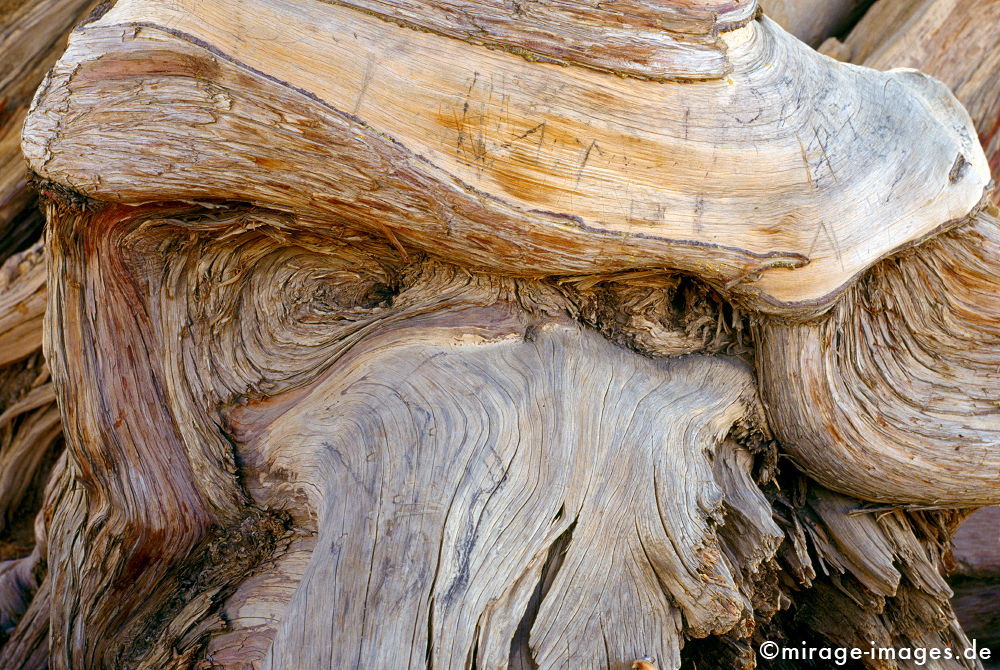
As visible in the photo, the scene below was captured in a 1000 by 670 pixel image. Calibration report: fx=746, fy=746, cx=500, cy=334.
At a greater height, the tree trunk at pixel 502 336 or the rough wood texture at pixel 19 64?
the rough wood texture at pixel 19 64

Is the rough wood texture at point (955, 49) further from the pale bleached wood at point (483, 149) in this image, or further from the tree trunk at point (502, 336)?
the pale bleached wood at point (483, 149)

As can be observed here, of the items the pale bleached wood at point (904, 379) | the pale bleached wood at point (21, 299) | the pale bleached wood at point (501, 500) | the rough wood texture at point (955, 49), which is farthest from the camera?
the rough wood texture at point (955, 49)

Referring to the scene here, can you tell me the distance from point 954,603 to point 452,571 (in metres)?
2.37

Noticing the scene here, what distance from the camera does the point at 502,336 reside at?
2.04 meters

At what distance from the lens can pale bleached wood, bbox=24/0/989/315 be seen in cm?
177

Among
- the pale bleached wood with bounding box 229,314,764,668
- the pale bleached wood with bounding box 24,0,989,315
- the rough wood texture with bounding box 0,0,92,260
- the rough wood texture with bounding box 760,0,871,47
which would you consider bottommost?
the pale bleached wood with bounding box 229,314,764,668

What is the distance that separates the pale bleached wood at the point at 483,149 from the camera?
1774 mm

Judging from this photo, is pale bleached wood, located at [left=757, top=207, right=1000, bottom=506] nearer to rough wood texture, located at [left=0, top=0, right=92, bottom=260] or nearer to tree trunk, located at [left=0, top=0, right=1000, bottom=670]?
tree trunk, located at [left=0, top=0, right=1000, bottom=670]

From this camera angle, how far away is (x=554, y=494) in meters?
1.84

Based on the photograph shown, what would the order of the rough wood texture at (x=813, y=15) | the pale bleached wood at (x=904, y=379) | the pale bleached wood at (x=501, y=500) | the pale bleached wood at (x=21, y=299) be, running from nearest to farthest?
the pale bleached wood at (x=501, y=500) < the pale bleached wood at (x=904, y=379) < the pale bleached wood at (x=21, y=299) < the rough wood texture at (x=813, y=15)

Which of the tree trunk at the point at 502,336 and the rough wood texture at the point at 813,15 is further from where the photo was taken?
the rough wood texture at the point at 813,15

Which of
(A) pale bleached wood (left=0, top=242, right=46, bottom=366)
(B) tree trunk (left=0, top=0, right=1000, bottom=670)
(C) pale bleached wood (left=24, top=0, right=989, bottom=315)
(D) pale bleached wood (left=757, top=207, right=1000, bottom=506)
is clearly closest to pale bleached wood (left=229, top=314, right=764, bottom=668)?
(B) tree trunk (left=0, top=0, right=1000, bottom=670)

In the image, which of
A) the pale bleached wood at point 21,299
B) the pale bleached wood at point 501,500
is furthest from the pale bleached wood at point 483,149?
the pale bleached wood at point 21,299

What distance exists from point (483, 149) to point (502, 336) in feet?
1.69
